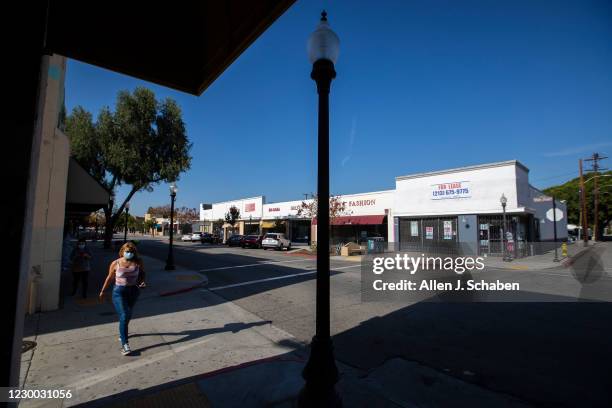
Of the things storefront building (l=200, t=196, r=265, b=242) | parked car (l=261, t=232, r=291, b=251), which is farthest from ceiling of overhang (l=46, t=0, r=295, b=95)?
storefront building (l=200, t=196, r=265, b=242)

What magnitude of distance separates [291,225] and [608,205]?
56.1m

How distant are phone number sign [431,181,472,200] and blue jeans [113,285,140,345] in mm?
24857

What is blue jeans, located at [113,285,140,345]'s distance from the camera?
5.05 m

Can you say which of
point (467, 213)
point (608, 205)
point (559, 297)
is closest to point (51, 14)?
point (559, 297)

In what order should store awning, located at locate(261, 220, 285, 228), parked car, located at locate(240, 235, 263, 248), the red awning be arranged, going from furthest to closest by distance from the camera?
store awning, located at locate(261, 220, 285, 228), parked car, located at locate(240, 235, 263, 248), the red awning

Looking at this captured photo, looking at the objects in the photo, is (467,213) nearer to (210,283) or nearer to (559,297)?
(559,297)

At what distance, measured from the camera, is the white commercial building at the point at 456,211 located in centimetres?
2300

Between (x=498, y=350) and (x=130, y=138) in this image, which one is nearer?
(x=498, y=350)

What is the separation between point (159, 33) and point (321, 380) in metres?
4.26

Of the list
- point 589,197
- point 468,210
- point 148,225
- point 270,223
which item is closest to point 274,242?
point 270,223

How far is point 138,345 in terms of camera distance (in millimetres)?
5488

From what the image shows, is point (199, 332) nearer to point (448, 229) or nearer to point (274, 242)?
point (448, 229)

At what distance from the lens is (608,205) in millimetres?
54812

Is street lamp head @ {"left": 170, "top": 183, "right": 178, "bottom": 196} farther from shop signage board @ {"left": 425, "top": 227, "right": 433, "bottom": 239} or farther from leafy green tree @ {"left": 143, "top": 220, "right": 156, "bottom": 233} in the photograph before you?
leafy green tree @ {"left": 143, "top": 220, "right": 156, "bottom": 233}
